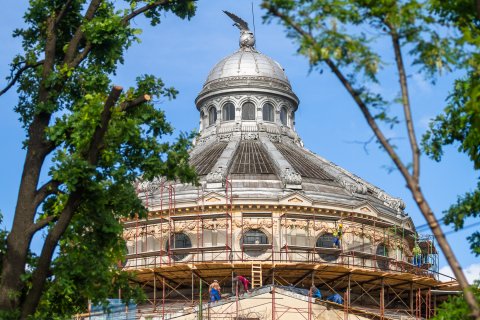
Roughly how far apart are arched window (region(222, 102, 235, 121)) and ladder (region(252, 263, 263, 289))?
18.4 meters

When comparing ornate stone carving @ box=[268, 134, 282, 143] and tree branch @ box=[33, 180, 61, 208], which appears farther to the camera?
ornate stone carving @ box=[268, 134, 282, 143]

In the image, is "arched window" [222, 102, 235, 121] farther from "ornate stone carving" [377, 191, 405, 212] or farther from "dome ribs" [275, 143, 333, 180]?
"ornate stone carving" [377, 191, 405, 212]

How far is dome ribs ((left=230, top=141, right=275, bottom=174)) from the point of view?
6216 centimetres

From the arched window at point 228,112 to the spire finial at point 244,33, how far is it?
26.5ft

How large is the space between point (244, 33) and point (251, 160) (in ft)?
58.8

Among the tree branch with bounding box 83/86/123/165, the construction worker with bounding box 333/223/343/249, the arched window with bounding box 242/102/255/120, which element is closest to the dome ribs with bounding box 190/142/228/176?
the arched window with bounding box 242/102/255/120

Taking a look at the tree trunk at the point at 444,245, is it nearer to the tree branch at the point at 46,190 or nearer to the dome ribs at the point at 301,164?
the tree branch at the point at 46,190

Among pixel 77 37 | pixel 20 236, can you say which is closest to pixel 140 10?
pixel 77 37

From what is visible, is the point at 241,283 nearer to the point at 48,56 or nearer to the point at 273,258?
the point at 273,258

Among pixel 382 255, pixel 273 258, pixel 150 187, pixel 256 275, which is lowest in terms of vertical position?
pixel 256 275

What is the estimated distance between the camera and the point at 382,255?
6116 centimetres

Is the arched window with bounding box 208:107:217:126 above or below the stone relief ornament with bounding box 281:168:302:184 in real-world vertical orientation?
above

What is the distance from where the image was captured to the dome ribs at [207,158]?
6247 centimetres

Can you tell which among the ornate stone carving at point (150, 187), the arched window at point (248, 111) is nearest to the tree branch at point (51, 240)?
the ornate stone carving at point (150, 187)
